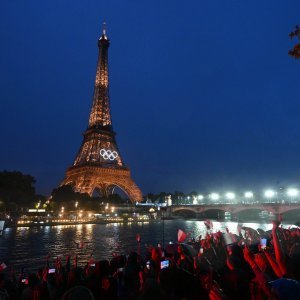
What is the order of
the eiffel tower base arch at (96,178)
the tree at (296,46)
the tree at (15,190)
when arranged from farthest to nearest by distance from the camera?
1. the eiffel tower base arch at (96,178)
2. the tree at (15,190)
3. the tree at (296,46)

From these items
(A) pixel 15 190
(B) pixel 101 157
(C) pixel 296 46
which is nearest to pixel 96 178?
(B) pixel 101 157

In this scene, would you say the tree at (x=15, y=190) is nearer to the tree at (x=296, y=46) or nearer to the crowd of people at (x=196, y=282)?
the crowd of people at (x=196, y=282)

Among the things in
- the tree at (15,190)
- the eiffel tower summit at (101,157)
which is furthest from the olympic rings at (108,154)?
the tree at (15,190)

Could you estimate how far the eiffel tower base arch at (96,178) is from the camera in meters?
80.8

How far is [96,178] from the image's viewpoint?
8188 cm

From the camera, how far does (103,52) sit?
101 m

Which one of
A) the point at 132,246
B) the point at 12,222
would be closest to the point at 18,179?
the point at 12,222

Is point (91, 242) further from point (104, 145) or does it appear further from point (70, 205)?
point (104, 145)

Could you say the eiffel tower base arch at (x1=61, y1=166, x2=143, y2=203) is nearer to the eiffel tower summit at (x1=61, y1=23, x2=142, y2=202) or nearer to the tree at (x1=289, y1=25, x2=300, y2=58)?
the eiffel tower summit at (x1=61, y1=23, x2=142, y2=202)

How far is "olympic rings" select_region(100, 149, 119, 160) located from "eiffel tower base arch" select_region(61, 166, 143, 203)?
561 cm

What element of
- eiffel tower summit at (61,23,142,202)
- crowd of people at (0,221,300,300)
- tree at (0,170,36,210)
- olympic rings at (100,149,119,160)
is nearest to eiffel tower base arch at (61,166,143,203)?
eiffel tower summit at (61,23,142,202)

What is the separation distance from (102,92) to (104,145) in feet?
59.7

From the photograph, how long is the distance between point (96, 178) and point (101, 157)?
350 inches

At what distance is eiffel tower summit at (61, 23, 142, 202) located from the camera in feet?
269
